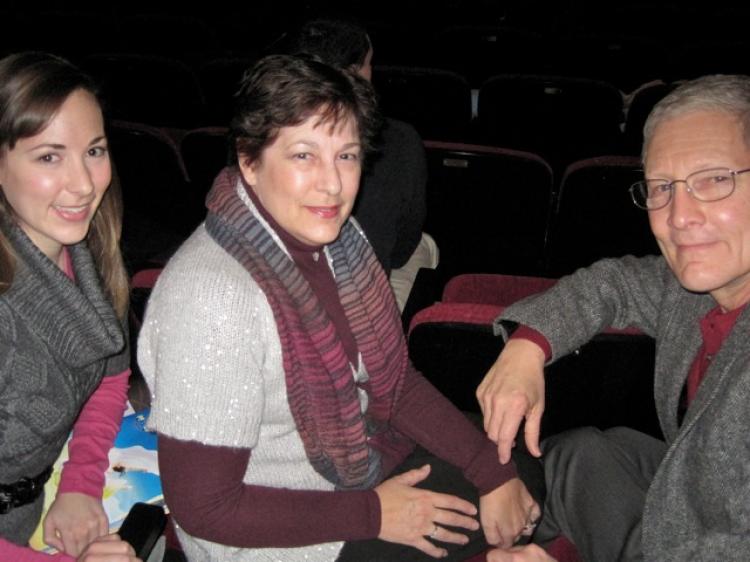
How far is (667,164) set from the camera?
1449 millimetres

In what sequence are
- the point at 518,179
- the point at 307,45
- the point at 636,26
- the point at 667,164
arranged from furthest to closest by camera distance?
1. the point at 636,26
2. the point at 518,179
3. the point at 307,45
4. the point at 667,164

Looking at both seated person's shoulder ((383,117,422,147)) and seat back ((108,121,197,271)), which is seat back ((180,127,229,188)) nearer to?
seat back ((108,121,197,271))

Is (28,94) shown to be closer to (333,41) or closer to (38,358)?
(38,358)

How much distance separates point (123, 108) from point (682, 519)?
3.30 metres

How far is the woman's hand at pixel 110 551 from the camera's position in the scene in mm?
1234

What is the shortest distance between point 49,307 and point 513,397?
934 mm

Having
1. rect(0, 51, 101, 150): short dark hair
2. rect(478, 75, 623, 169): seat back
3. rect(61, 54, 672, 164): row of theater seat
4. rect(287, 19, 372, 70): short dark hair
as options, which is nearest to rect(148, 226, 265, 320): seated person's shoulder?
rect(0, 51, 101, 150): short dark hair

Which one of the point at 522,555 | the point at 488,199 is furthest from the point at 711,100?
the point at 488,199

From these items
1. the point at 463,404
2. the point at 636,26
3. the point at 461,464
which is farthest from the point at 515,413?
the point at 636,26

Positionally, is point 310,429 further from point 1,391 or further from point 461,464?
point 1,391

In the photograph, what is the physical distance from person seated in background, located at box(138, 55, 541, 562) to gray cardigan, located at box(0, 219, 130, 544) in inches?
7.5

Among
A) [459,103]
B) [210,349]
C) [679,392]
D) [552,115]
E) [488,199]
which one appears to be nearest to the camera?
[210,349]

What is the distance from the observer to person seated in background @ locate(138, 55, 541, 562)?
124cm

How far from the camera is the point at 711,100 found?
1460 mm
